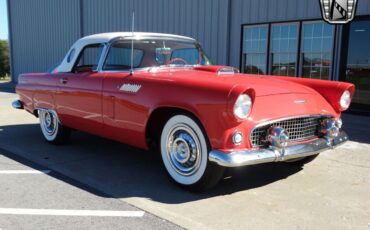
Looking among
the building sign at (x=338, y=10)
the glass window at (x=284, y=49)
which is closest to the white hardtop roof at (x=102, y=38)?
the building sign at (x=338, y=10)

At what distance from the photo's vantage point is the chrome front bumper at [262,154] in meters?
3.42

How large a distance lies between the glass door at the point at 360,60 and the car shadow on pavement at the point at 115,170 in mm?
5025

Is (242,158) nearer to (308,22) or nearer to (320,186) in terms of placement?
(320,186)

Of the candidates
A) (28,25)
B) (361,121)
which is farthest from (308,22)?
(28,25)

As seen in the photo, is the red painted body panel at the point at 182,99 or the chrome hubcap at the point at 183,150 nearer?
the red painted body panel at the point at 182,99

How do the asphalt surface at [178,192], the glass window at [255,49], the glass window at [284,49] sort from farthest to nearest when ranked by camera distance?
the glass window at [255,49], the glass window at [284,49], the asphalt surface at [178,192]

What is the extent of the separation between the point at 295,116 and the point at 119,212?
1.80 m

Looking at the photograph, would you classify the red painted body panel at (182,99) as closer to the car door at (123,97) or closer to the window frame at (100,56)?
the car door at (123,97)

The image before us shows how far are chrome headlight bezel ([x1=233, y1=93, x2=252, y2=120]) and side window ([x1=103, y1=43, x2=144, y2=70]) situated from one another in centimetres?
170

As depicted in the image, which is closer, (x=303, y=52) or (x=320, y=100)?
(x=320, y=100)

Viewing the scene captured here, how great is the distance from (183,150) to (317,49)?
21.8ft

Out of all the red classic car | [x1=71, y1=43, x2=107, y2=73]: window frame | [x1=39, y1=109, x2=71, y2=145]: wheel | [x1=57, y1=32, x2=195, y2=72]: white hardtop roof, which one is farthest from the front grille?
[x1=39, y1=109, x2=71, y2=145]: wheel

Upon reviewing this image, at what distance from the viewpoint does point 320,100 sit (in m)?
4.33

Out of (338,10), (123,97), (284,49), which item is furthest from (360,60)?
(123,97)
